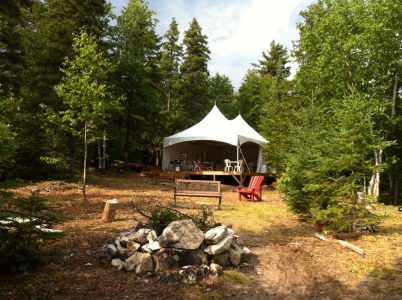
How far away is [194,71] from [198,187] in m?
21.6

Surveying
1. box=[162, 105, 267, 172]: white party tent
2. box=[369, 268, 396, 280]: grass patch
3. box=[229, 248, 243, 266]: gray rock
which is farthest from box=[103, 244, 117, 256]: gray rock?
box=[162, 105, 267, 172]: white party tent

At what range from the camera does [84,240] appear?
6484 millimetres

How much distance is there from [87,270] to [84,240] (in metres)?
1.38

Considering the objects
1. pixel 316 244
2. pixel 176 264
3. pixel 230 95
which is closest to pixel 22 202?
pixel 176 264

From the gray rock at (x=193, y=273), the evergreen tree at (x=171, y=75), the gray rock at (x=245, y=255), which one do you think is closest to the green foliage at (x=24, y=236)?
the gray rock at (x=193, y=273)

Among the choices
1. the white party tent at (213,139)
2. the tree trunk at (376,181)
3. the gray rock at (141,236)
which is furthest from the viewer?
the white party tent at (213,139)

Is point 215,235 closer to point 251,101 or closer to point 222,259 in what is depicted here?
point 222,259

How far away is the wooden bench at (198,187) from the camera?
421 inches

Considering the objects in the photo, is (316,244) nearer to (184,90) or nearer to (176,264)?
(176,264)

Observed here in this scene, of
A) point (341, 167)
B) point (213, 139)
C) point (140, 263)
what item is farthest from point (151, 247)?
point (213, 139)

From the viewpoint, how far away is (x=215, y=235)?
5.72 meters

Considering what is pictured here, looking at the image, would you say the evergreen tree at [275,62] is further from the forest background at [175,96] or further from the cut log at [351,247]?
the cut log at [351,247]

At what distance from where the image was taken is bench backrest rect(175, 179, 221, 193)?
35.7 ft

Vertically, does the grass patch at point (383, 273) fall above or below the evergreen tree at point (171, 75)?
below
